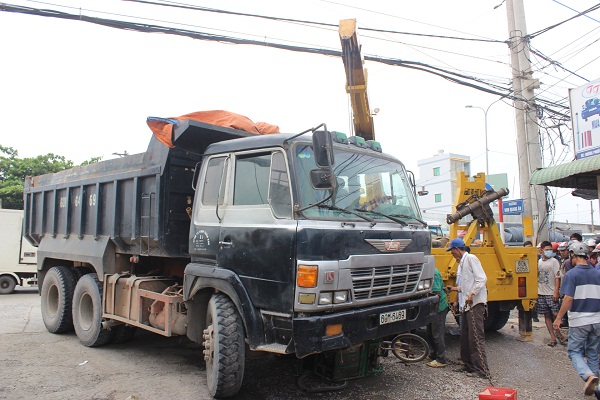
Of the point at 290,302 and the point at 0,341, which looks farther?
the point at 0,341

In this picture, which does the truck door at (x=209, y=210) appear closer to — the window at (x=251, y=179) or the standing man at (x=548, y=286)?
the window at (x=251, y=179)

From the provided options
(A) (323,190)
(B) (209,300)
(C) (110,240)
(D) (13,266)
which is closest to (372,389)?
(B) (209,300)

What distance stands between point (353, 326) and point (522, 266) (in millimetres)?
4422

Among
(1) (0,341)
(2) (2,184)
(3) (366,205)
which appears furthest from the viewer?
(2) (2,184)

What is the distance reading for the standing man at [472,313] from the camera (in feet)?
18.1

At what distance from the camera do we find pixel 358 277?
4.05 metres

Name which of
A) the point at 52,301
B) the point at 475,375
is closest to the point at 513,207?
the point at 475,375

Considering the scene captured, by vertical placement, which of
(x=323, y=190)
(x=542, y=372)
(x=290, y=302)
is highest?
(x=323, y=190)

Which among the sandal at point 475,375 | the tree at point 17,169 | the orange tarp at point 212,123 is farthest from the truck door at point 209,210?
the tree at point 17,169

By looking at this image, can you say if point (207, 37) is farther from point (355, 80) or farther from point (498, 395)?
point (498, 395)

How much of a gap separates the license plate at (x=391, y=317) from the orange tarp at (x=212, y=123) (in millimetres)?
2663

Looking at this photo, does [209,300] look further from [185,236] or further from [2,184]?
[2,184]

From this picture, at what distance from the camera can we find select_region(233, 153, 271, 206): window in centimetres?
439

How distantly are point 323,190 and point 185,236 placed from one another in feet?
7.28
